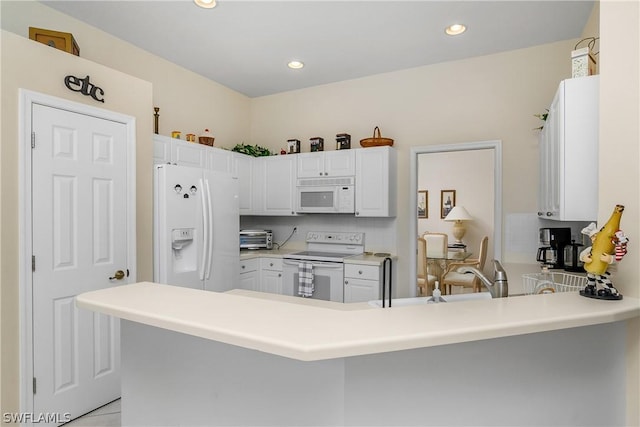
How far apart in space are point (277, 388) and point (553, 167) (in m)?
2.22

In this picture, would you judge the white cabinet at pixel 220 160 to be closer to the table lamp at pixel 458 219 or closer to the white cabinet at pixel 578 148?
the white cabinet at pixel 578 148

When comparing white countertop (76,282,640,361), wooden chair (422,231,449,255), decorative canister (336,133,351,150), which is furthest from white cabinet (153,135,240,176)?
wooden chair (422,231,449,255)

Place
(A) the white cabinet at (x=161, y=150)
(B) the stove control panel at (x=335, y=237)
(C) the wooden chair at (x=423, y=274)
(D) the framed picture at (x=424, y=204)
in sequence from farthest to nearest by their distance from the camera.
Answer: (D) the framed picture at (x=424, y=204) → (C) the wooden chair at (x=423, y=274) → (B) the stove control panel at (x=335, y=237) → (A) the white cabinet at (x=161, y=150)

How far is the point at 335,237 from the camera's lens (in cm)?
439

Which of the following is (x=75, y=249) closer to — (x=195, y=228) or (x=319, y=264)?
(x=195, y=228)

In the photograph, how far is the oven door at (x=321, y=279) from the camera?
3.82m

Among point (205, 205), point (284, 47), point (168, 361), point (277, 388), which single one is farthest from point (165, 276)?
point (284, 47)

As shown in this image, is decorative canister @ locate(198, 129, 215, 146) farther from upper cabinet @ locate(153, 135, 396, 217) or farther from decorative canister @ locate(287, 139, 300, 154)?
decorative canister @ locate(287, 139, 300, 154)

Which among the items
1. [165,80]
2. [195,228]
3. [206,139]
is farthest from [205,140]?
[195,228]

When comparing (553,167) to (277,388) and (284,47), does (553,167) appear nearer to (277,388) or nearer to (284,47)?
(277,388)

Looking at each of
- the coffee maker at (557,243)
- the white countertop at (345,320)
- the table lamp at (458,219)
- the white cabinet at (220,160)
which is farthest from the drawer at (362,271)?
the table lamp at (458,219)

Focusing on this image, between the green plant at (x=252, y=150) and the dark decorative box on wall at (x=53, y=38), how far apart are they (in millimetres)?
2135

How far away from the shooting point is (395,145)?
13.3 ft

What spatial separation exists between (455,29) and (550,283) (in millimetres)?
2312
